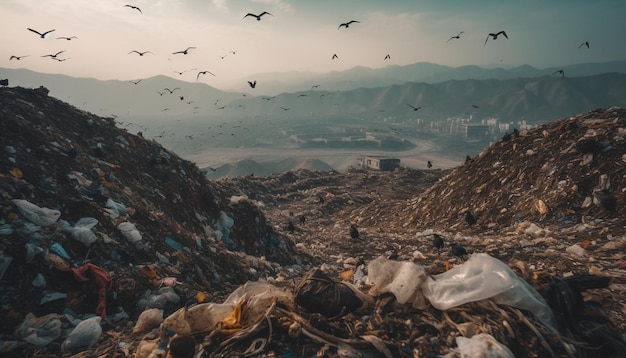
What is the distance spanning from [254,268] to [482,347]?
4371 millimetres

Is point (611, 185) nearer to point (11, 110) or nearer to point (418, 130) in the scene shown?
point (11, 110)

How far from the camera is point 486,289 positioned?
2.21m

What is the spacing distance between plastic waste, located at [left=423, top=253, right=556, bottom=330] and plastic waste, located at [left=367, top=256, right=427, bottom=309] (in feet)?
0.25

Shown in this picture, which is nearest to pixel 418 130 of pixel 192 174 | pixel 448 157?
pixel 448 157

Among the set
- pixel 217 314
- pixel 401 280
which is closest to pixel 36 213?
pixel 217 314

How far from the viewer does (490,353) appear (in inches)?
72.5

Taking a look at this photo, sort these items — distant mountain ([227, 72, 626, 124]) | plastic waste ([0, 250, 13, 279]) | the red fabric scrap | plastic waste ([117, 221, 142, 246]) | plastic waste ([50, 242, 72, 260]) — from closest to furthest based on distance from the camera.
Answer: plastic waste ([0, 250, 13, 279]) < the red fabric scrap < plastic waste ([50, 242, 72, 260]) < plastic waste ([117, 221, 142, 246]) < distant mountain ([227, 72, 626, 124])

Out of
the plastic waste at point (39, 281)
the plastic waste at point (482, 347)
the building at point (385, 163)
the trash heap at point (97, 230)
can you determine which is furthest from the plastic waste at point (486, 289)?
the building at point (385, 163)

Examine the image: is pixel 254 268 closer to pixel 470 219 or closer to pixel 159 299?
pixel 159 299

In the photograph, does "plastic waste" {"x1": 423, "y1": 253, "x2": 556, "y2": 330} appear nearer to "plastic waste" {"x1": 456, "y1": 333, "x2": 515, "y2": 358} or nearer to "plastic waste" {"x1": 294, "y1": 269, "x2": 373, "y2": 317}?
"plastic waste" {"x1": 456, "y1": 333, "x2": 515, "y2": 358}

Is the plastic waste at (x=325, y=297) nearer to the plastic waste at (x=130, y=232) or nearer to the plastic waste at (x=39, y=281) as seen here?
the plastic waste at (x=39, y=281)

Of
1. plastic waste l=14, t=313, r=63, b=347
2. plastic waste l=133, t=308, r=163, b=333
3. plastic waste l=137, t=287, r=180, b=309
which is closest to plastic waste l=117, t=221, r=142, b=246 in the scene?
plastic waste l=137, t=287, r=180, b=309

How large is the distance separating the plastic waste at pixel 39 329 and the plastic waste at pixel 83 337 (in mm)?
163

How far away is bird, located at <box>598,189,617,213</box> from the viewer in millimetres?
5391
